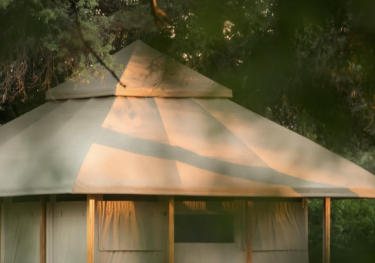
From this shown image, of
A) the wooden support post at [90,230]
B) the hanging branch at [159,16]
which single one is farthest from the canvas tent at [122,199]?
the hanging branch at [159,16]

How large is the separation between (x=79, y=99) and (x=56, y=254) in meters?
2.48

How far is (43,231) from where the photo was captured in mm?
9008

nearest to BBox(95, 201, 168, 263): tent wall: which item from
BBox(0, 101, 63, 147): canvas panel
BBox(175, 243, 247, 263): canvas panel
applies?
→ BBox(175, 243, 247, 263): canvas panel

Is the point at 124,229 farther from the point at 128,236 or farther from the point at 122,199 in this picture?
the point at 122,199

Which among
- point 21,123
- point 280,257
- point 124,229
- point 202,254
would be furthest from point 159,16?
point 21,123

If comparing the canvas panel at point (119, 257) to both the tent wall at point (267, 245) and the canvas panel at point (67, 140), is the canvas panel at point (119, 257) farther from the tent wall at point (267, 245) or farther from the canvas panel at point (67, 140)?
the canvas panel at point (67, 140)

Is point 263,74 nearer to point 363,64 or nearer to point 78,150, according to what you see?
point 363,64

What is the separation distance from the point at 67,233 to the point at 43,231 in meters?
0.33

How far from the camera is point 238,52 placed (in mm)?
1480

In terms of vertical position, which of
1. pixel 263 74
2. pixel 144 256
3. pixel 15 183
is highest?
pixel 263 74

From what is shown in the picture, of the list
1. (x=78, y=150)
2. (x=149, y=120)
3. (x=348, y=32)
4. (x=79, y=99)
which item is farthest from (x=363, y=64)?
(x=79, y=99)

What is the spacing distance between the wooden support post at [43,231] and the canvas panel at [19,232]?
0.08 metres

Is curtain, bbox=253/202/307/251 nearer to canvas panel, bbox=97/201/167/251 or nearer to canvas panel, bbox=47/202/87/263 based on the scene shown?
canvas panel, bbox=97/201/167/251

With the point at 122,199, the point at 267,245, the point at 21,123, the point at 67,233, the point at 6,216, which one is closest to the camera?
the point at 122,199
